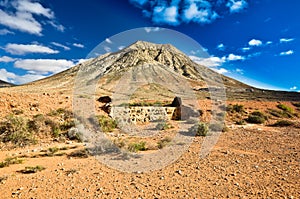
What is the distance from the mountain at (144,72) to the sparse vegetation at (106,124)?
35880 mm

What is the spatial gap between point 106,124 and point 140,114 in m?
3.06

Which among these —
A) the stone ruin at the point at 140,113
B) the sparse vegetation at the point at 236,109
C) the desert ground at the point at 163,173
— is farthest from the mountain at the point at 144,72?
the desert ground at the point at 163,173

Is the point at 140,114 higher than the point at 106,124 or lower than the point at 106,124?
higher

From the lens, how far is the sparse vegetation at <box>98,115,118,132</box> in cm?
1097

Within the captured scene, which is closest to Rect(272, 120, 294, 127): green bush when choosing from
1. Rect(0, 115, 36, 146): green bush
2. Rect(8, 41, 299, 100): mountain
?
Rect(0, 115, 36, 146): green bush

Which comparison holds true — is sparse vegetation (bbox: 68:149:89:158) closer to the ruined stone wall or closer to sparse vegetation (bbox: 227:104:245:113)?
the ruined stone wall

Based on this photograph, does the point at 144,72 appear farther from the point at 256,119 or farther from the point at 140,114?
the point at 256,119

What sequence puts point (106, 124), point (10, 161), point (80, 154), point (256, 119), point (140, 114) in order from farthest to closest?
point (256, 119), point (140, 114), point (106, 124), point (80, 154), point (10, 161)

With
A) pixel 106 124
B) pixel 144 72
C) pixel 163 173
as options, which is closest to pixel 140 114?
pixel 106 124

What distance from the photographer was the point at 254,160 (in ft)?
21.1

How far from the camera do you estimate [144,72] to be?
68.0m

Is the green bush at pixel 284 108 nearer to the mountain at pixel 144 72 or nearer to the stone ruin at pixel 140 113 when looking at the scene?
the stone ruin at pixel 140 113

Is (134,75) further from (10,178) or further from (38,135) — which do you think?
(10,178)

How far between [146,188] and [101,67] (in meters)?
→ 67.2
